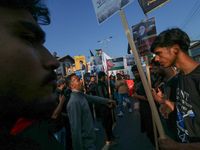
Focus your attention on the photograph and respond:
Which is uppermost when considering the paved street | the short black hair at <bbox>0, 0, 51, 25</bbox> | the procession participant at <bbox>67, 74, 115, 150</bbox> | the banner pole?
the short black hair at <bbox>0, 0, 51, 25</bbox>

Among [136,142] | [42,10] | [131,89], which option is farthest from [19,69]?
[131,89]

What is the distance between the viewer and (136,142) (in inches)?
126

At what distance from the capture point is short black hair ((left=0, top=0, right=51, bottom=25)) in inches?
18.4

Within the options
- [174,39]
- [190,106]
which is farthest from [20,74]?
[174,39]

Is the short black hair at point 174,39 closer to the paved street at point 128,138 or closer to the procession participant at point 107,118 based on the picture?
the procession participant at point 107,118

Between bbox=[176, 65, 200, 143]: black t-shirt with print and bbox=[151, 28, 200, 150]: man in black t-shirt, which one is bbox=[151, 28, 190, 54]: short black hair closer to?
bbox=[151, 28, 200, 150]: man in black t-shirt

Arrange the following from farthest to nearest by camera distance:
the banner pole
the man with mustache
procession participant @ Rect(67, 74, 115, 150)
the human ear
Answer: procession participant @ Rect(67, 74, 115, 150) < the human ear < the banner pole < the man with mustache

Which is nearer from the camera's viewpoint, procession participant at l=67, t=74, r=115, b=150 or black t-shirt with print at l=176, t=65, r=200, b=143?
black t-shirt with print at l=176, t=65, r=200, b=143

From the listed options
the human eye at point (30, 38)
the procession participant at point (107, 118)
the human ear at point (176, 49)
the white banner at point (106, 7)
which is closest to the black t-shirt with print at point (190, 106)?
the human ear at point (176, 49)

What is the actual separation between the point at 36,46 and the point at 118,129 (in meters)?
4.27

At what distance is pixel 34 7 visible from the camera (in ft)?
2.19

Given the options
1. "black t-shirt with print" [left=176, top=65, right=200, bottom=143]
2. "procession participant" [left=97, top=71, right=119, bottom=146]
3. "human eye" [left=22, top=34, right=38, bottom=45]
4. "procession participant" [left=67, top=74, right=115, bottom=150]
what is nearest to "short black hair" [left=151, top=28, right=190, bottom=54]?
"black t-shirt with print" [left=176, top=65, right=200, bottom=143]

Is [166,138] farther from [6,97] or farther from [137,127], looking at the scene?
[137,127]

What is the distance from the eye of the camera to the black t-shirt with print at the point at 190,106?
41.2 inches
